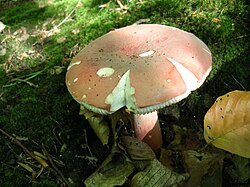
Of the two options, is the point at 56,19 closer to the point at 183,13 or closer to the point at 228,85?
the point at 183,13

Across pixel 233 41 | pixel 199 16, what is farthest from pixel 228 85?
pixel 199 16

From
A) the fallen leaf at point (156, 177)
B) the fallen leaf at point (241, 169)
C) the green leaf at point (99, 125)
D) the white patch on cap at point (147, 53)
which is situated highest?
the white patch on cap at point (147, 53)

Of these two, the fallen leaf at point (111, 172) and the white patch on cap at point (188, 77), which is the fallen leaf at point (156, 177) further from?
the white patch on cap at point (188, 77)

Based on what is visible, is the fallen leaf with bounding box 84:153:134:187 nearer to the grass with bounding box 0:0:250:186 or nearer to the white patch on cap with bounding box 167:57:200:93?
the grass with bounding box 0:0:250:186

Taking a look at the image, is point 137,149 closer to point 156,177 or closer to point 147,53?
point 156,177

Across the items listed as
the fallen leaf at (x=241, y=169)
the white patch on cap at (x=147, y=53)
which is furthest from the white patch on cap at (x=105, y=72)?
the fallen leaf at (x=241, y=169)

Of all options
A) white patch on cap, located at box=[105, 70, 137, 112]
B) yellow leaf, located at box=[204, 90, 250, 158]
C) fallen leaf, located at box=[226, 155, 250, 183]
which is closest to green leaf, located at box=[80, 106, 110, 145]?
white patch on cap, located at box=[105, 70, 137, 112]

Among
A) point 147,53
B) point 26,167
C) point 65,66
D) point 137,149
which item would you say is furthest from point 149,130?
point 65,66
